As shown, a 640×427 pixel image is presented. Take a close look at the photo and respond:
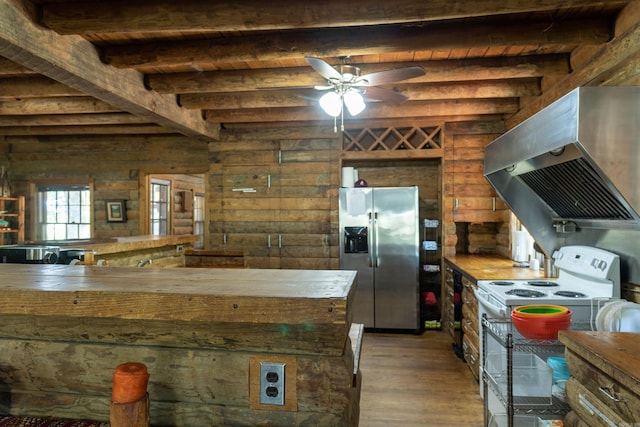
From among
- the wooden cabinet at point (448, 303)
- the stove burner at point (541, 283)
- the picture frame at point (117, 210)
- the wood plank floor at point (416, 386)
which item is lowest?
the wood plank floor at point (416, 386)

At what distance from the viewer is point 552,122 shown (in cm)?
198

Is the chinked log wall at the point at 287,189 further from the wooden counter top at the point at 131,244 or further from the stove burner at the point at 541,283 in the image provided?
the stove burner at the point at 541,283

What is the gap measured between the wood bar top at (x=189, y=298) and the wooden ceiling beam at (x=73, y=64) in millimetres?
1680

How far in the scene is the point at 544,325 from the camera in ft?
6.29

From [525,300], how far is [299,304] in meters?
2.07

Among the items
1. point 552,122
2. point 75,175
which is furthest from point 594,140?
point 75,175

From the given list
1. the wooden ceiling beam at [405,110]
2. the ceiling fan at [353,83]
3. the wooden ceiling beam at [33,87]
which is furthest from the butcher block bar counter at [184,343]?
the wooden ceiling beam at [405,110]

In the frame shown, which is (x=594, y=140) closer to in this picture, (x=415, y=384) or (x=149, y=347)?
(x=149, y=347)

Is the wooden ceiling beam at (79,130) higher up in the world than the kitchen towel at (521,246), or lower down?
higher up

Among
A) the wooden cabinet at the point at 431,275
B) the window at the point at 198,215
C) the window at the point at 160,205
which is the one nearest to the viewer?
the wooden cabinet at the point at 431,275

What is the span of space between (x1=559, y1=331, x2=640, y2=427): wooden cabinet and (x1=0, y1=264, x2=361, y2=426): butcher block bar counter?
33.3 inches

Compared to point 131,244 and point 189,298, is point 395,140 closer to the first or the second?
point 131,244

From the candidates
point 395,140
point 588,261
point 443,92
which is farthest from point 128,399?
point 395,140

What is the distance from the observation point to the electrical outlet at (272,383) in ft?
3.06
